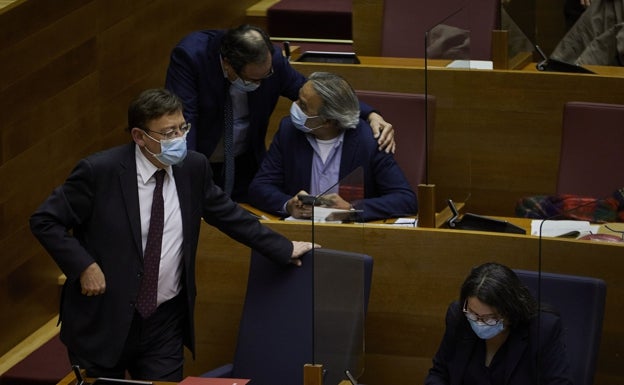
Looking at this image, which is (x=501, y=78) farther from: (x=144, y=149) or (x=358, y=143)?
(x=144, y=149)

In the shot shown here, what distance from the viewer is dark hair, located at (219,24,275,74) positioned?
214 cm

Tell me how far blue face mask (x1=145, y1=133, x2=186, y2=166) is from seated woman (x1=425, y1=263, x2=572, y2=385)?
400mm

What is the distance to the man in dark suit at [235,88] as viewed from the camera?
7.09 ft

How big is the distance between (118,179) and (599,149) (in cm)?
93

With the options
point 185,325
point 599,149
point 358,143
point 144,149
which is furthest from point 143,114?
point 599,149

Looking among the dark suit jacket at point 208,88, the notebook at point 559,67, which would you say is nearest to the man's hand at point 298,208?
the dark suit jacket at point 208,88

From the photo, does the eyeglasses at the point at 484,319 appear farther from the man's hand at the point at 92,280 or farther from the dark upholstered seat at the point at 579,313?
the man's hand at the point at 92,280

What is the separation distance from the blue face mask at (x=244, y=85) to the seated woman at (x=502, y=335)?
0.62 meters

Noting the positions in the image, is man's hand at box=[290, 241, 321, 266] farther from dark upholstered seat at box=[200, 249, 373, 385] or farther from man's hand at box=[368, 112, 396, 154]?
man's hand at box=[368, 112, 396, 154]

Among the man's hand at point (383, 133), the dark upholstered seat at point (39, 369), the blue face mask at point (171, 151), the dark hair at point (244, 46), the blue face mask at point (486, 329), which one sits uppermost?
the dark hair at point (244, 46)

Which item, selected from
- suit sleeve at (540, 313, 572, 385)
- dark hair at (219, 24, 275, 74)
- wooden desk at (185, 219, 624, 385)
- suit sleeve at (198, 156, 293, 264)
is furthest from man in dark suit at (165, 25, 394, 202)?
suit sleeve at (540, 313, 572, 385)

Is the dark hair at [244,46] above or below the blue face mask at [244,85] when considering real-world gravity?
above

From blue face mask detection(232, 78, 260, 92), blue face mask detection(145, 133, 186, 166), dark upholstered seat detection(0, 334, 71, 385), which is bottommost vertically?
dark upholstered seat detection(0, 334, 71, 385)

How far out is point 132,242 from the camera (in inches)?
68.6
